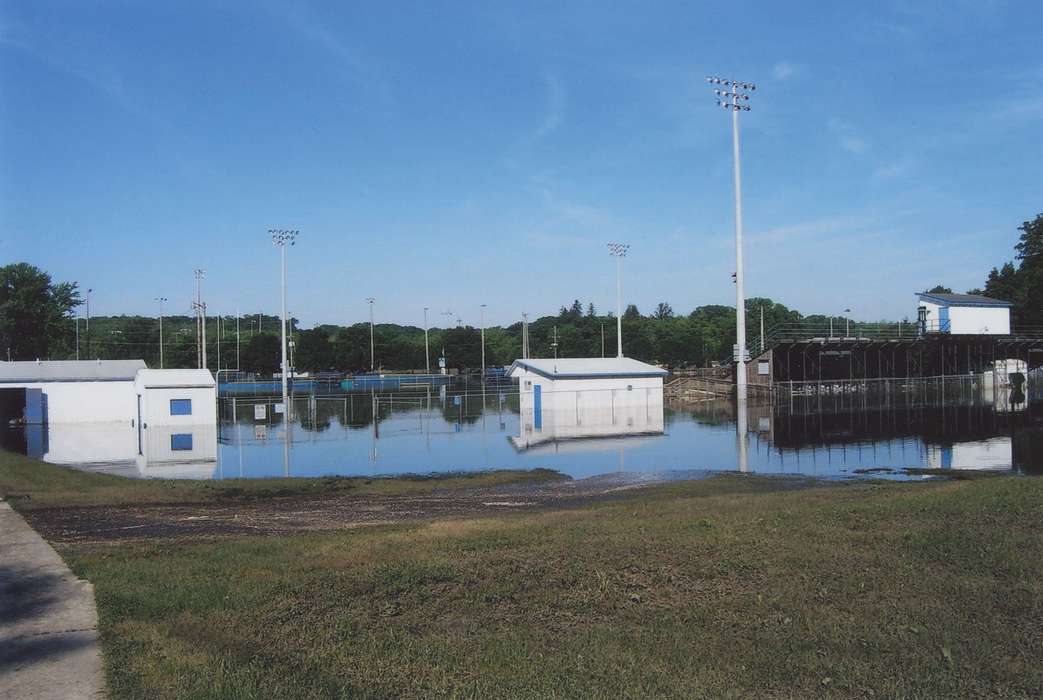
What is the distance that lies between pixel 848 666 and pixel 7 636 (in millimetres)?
7160

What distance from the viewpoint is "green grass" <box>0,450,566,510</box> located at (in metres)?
18.7

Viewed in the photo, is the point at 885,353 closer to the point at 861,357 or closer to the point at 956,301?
the point at 861,357

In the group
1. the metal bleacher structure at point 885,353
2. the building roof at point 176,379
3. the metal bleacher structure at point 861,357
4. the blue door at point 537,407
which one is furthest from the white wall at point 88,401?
the metal bleacher structure at point 885,353

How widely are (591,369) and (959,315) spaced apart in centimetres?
3337

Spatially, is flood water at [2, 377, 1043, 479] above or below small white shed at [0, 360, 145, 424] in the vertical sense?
below

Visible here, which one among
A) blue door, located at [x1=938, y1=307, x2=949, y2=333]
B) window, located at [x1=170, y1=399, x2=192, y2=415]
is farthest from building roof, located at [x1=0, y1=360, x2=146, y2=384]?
blue door, located at [x1=938, y1=307, x2=949, y2=333]

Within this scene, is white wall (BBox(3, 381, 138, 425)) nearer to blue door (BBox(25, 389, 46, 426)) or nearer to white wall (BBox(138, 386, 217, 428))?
blue door (BBox(25, 389, 46, 426))

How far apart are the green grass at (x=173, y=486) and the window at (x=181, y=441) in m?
9.21

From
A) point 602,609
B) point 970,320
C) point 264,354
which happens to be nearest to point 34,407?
point 602,609


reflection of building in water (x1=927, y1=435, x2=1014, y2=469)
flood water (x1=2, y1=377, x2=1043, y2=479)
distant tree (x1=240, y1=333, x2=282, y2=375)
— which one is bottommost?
reflection of building in water (x1=927, y1=435, x2=1014, y2=469)

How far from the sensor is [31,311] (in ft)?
284

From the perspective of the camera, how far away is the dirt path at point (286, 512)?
1384cm

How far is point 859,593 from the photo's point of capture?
27.5 ft

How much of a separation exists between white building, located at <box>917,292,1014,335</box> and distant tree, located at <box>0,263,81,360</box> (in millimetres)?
83890
